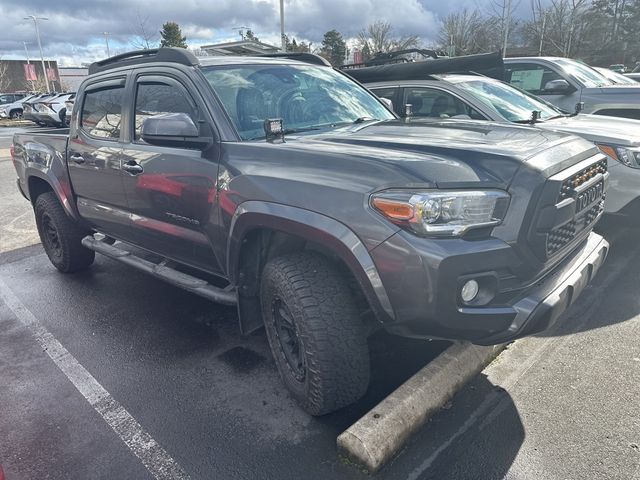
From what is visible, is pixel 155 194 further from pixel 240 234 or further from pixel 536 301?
pixel 536 301

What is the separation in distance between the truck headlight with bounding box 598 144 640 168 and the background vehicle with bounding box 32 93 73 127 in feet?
74.4

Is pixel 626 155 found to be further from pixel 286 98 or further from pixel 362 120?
pixel 286 98

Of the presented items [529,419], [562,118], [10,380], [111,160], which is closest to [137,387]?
[10,380]

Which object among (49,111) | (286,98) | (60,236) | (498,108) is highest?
(286,98)

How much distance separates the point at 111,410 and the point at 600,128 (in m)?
4.96

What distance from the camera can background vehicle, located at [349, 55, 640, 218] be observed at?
438cm

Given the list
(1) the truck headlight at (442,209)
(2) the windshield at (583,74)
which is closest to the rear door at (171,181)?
(1) the truck headlight at (442,209)

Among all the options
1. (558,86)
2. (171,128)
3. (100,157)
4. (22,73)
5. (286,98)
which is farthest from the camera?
(22,73)

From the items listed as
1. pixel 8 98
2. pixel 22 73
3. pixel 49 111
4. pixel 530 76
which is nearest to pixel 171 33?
pixel 8 98

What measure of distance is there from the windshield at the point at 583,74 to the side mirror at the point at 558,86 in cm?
37

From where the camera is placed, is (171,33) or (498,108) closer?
(498,108)

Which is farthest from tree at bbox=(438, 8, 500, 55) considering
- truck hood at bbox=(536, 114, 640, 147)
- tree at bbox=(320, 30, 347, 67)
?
truck hood at bbox=(536, 114, 640, 147)

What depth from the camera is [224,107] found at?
3.05 metres

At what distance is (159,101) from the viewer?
11.3 ft
